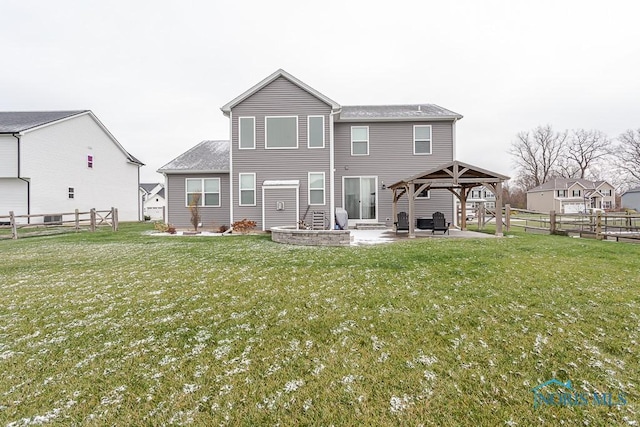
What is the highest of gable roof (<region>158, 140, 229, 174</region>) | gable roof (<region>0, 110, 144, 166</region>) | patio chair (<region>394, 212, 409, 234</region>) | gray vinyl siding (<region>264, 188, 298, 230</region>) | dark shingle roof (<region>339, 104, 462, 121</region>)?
gable roof (<region>0, 110, 144, 166</region>)

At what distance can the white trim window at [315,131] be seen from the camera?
13.8m

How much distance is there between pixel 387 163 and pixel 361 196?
2.12 m

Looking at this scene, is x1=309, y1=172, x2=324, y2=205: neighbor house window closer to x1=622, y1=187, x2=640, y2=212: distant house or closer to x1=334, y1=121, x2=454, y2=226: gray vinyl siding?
x1=334, y1=121, x2=454, y2=226: gray vinyl siding

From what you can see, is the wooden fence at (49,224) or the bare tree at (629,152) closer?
the wooden fence at (49,224)

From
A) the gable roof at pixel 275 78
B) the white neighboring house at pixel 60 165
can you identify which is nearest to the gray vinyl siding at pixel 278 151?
the gable roof at pixel 275 78

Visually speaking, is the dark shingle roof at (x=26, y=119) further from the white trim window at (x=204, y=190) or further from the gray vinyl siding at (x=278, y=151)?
the gray vinyl siding at (x=278, y=151)

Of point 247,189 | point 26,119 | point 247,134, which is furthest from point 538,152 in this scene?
point 26,119

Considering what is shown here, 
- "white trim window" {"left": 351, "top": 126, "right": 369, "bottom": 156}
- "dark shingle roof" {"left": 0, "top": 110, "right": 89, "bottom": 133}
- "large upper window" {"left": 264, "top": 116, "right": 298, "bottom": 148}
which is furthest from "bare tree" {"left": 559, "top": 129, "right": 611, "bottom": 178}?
"dark shingle roof" {"left": 0, "top": 110, "right": 89, "bottom": 133}

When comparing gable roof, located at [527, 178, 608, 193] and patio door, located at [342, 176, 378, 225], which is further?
gable roof, located at [527, 178, 608, 193]

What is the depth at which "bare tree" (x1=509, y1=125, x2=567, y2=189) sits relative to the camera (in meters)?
50.7

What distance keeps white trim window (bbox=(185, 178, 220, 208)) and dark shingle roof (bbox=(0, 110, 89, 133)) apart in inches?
497

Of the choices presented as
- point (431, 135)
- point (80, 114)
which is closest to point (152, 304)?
point (431, 135)

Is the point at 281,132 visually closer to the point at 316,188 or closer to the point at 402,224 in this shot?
the point at 316,188

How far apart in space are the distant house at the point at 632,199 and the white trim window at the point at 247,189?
56.1m
